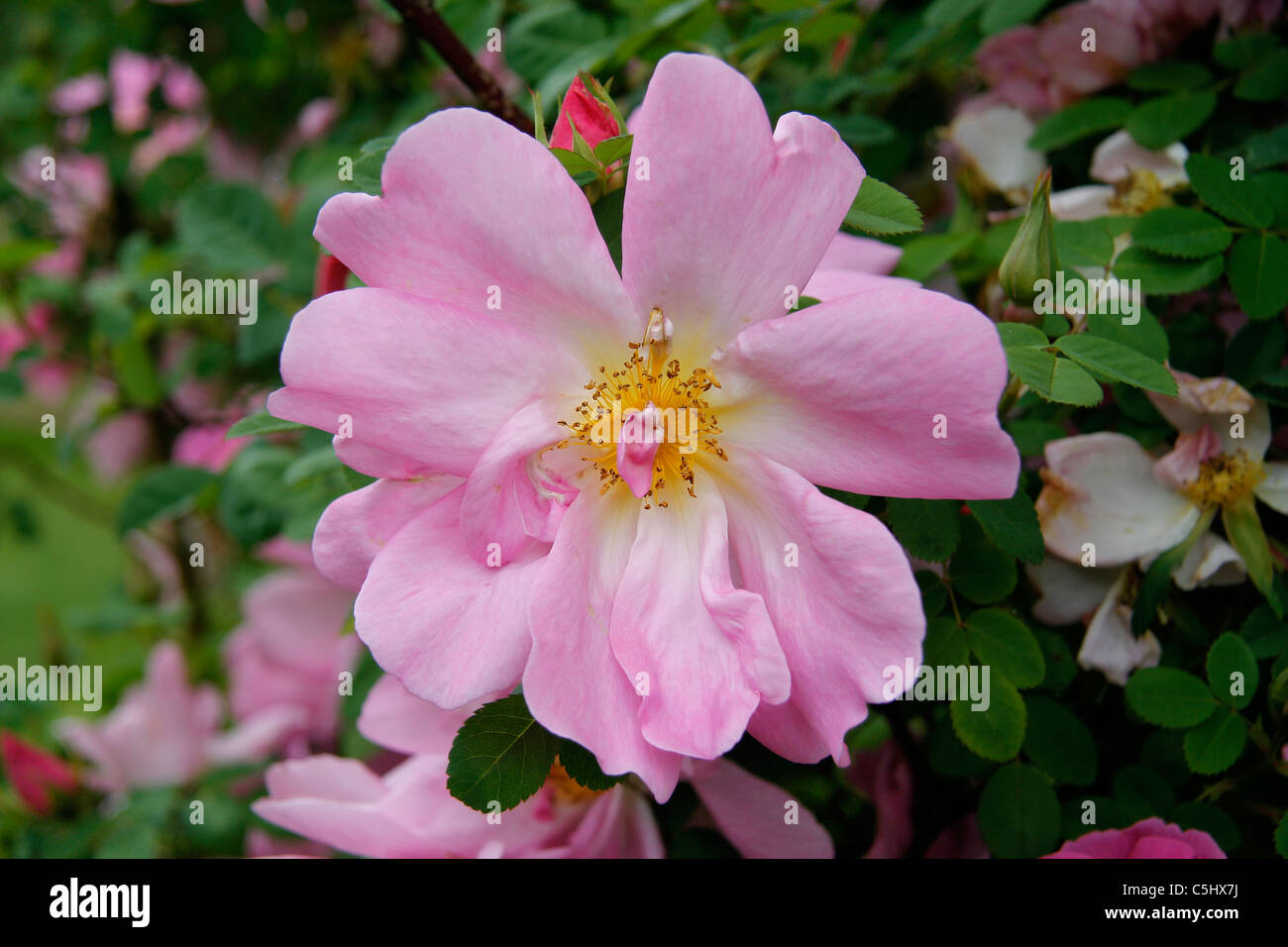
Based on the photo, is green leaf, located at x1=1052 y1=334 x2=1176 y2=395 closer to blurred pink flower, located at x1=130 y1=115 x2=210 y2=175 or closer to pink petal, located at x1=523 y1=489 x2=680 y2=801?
pink petal, located at x1=523 y1=489 x2=680 y2=801

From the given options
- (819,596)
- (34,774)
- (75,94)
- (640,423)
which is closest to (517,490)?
(640,423)

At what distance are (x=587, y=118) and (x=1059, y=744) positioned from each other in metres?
0.57

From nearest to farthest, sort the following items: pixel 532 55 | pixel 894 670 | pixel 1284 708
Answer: pixel 894 670
pixel 1284 708
pixel 532 55

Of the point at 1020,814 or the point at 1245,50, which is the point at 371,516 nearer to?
the point at 1020,814

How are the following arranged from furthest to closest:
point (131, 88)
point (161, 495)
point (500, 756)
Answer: point (131, 88)
point (161, 495)
point (500, 756)

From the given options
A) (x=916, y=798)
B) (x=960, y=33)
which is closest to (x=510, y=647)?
(x=916, y=798)

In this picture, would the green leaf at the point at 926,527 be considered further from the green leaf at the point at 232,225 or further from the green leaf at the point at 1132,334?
the green leaf at the point at 232,225

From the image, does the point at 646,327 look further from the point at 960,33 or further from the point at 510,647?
the point at 960,33

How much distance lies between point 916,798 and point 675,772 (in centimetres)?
40

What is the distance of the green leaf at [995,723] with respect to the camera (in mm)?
728

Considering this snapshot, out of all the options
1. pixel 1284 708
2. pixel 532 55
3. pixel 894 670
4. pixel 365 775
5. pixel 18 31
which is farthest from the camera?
pixel 18 31

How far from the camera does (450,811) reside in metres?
0.84

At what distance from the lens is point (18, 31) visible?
2092mm
